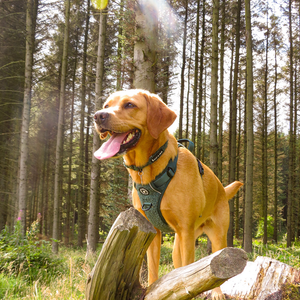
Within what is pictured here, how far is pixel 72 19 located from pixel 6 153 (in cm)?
946

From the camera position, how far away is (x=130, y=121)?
2350 millimetres

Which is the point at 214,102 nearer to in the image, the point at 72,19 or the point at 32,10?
the point at 32,10

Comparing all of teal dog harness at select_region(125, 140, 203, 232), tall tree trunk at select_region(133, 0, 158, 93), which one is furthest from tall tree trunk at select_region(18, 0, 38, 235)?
teal dog harness at select_region(125, 140, 203, 232)

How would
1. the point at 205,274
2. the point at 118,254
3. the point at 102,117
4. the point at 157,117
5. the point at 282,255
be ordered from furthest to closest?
the point at 282,255 → the point at 157,117 → the point at 102,117 → the point at 118,254 → the point at 205,274

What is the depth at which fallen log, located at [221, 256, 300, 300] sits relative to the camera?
3012 mm

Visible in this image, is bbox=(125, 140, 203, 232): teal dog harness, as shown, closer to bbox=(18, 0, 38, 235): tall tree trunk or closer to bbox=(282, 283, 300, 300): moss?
bbox=(282, 283, 300, 300): moss

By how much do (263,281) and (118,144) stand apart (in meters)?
2.51

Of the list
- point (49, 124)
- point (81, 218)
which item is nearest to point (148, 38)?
point (81, 218)

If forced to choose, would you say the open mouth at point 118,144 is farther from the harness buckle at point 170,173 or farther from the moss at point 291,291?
the moss at point 291,291

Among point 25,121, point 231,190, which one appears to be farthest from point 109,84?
point 231,190

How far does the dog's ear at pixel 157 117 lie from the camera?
7.83 feet

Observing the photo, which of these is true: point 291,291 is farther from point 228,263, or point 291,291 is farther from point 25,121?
point 25,121

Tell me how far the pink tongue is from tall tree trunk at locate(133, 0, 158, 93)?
413 cm

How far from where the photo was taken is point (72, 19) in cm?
1702
